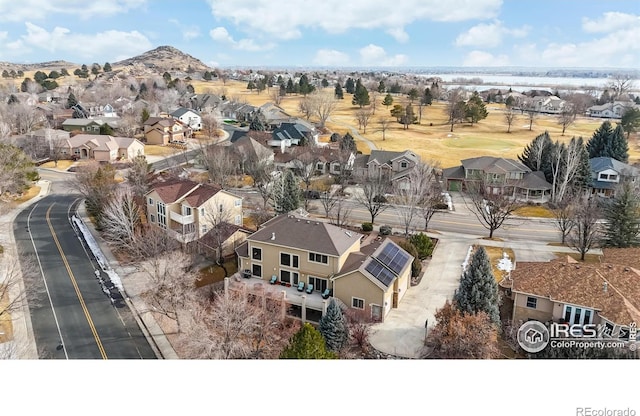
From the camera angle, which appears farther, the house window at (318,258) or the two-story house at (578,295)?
the house window at (318,258)

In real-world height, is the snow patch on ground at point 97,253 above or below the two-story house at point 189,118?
below

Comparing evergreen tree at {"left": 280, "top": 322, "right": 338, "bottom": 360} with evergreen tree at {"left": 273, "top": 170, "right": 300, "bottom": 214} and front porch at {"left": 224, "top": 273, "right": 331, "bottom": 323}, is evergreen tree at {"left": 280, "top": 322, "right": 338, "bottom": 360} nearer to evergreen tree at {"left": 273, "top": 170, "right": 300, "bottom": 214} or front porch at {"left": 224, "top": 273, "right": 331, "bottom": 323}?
front porch at {"left": 224, "top": 273, "right": 331, "bottom": 323}

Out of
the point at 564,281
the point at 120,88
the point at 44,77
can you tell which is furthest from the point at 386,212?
the point at 44,77

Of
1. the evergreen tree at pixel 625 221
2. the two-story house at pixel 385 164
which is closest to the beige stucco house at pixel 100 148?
the two-story house at pixel 385 164

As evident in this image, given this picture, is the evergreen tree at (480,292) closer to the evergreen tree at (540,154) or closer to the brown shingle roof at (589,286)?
the brown shingle roof at (589,286)

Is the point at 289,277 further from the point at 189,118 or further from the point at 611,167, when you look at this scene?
the point at 189,118

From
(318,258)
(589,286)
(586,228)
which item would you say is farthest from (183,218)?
(586,228)
